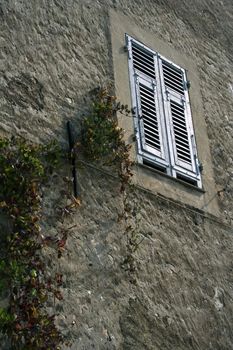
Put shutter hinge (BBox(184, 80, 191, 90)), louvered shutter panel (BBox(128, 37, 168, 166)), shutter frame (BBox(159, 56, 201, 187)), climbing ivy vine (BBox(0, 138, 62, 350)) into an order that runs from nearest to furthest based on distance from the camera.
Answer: climbing ivy vine (BBox(0, 138, 62, 350)), louvered shutter panel (BBox(128, 37, 168, 166)), shutter frame (BBox(159, 56, 201, 187)), shutter hinge (BBox(184, 80, 191, 90))

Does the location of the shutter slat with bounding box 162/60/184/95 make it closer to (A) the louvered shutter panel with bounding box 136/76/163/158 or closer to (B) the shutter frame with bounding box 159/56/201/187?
(B) the shutter frame with bounding box 159/56/201/187

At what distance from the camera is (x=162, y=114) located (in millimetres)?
6668

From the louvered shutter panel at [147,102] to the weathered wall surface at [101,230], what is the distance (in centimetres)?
31

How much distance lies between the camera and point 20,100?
556cm

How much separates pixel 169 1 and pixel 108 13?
1144 mm

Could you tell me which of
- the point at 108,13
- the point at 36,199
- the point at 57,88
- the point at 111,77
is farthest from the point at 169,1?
the point at 36,199

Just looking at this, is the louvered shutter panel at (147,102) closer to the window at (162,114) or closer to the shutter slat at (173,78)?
the window at (162,114)

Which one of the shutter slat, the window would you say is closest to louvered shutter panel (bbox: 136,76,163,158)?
the window

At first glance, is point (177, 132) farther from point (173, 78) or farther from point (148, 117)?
point (173, 78)

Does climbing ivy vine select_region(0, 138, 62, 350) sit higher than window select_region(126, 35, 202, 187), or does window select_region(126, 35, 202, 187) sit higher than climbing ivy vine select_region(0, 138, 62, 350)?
window select_region(126, 35, 202, 187)

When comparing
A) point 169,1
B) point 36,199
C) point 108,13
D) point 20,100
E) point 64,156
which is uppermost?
point 169,1

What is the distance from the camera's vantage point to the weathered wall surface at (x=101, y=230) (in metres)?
5.23

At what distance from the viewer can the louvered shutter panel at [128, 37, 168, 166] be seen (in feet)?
20.7

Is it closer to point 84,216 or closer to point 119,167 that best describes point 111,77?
point 119,167
